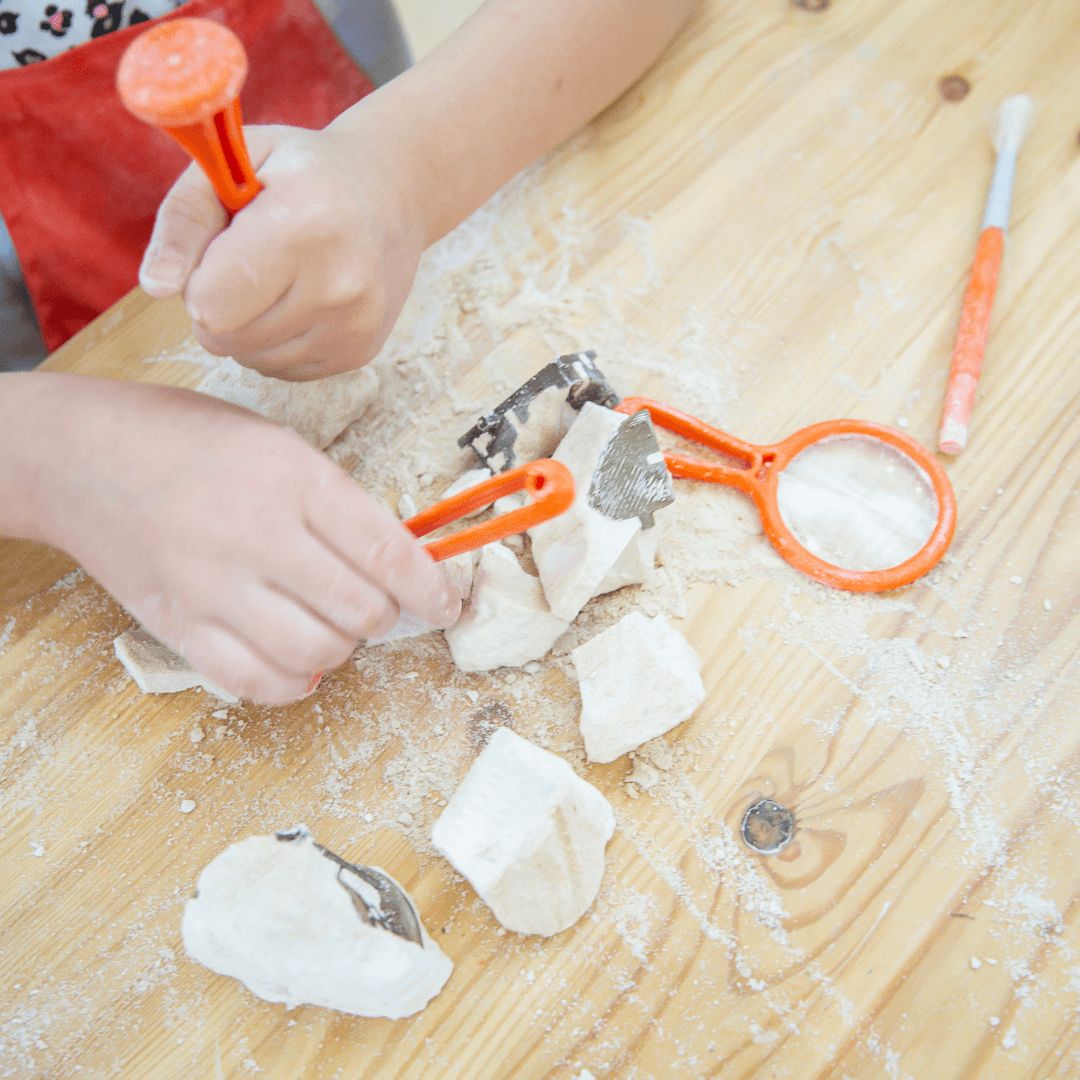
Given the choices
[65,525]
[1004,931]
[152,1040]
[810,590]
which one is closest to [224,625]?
[65,525]

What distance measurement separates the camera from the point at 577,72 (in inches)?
28.8

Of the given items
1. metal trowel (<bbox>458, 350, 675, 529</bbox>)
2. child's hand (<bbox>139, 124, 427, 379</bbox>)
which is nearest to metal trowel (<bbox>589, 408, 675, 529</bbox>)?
metal trowel (<bbox>458, 350, 675, 529</bbox>)

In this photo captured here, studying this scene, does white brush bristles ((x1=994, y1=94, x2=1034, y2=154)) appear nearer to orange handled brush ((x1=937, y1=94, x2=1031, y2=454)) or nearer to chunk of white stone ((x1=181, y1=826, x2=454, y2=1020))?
orange handled brush ((x1=937, y1=94, x2=1031, y2=454))

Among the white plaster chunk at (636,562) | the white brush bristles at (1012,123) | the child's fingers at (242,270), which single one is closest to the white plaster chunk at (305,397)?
the child's fingers at (242,270)

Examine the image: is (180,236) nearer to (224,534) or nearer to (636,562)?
(224,534)

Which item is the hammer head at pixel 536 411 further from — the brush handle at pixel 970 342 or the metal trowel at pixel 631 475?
the brush handle at pixel 970 342

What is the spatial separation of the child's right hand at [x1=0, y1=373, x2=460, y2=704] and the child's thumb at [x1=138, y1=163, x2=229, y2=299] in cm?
12

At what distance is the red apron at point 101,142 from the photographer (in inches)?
26.1

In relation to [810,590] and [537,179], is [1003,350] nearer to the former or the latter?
[810,590]

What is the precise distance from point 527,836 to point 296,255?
0.40 m

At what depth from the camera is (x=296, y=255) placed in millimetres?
509

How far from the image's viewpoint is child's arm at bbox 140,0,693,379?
48 centimetres

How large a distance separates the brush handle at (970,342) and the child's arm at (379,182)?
37 cm

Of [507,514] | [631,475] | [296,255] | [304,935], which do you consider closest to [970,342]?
[631,475]
